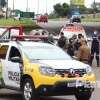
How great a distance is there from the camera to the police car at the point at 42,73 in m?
13.5

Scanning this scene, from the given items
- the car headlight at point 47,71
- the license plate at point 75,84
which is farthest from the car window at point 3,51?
the license plate at point 75,84

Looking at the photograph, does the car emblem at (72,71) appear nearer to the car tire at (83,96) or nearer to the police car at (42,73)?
the police car at (42,73)

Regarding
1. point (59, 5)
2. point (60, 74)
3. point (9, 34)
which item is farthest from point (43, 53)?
point (59, 5)

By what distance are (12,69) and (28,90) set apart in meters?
0.97

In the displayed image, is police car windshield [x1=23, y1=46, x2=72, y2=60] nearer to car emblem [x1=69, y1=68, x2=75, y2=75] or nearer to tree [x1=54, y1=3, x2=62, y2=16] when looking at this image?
car emblem [x1=69, y1=68, x2=75, y2=75]

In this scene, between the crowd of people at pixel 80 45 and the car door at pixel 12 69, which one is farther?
the crowd of people at pixel 80 45

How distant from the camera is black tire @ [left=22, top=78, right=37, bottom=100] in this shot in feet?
45.1

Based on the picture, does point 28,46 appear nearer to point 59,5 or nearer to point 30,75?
point 30,75

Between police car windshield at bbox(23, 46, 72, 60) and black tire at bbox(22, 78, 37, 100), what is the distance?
68 centimetres

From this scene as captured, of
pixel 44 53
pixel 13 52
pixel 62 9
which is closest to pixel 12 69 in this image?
pixel 13 52

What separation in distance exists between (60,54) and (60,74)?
5.16ft

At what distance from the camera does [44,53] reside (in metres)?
14.9

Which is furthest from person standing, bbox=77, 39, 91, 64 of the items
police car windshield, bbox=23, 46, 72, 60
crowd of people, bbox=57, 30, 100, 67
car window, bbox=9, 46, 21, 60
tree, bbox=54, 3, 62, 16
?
tree, bbox=54, 3, 62, 16

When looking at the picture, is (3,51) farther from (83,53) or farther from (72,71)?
(83,53)
